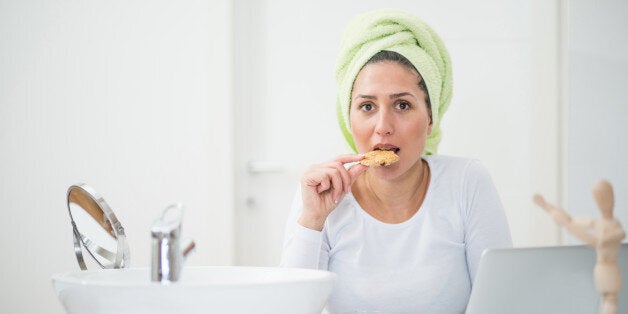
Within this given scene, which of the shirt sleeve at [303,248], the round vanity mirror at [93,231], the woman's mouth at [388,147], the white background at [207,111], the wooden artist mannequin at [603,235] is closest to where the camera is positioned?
the wooden artist mannequin at [603,235]

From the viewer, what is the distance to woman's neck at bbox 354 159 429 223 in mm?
1474

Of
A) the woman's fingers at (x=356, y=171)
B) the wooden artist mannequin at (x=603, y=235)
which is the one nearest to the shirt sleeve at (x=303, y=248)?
the woman's fingers at (x=356, y=171)

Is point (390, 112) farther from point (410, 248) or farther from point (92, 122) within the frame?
point (92, 122)

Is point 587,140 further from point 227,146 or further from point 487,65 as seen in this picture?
point 227,146

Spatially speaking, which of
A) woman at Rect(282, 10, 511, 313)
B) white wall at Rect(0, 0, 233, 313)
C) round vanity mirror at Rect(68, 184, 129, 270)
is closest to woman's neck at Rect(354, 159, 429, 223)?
woman at Rect(282, 10, 511, 313)

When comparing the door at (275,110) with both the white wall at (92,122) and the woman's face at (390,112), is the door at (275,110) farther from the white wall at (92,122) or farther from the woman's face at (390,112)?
the woman's face at (390,112)

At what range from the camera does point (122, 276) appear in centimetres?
109

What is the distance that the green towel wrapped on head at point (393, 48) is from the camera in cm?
142

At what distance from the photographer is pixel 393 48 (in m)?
1.42

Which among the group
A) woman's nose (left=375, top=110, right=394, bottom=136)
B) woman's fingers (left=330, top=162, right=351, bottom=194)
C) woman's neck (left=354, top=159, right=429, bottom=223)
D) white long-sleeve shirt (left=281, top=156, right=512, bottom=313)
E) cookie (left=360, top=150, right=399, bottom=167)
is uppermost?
woman's nose (left=375, top=110, right=394, bottom=136)

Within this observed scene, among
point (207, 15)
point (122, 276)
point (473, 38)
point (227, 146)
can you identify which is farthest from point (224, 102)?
point (122, 276)

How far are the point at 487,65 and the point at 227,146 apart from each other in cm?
96

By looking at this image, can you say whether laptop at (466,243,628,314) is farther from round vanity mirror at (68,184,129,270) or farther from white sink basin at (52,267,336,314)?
round vanity mirror at (68,184,129,270)

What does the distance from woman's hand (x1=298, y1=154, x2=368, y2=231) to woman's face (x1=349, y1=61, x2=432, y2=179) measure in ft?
0.36
